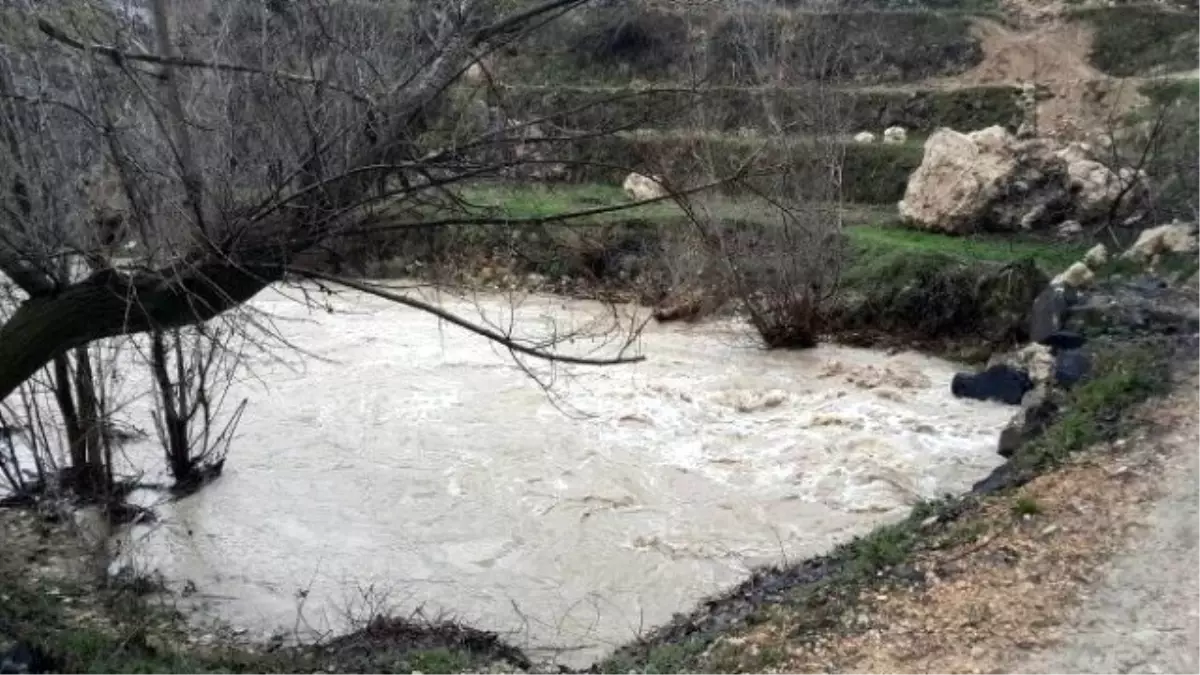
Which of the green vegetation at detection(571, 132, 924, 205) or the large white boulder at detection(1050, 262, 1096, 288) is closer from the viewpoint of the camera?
the large white boulder at detection(1050, 262, 1096, 288)

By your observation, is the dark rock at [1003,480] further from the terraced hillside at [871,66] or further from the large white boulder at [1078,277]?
the terraced hillside at [871,66]

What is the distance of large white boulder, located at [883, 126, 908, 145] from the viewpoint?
874 inches

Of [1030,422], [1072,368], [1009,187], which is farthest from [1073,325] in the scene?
[1009,187]

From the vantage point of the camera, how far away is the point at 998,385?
36.6 feet

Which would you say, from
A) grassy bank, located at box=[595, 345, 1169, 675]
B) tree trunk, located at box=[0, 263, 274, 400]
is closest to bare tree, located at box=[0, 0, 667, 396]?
tree trunk, located at box=[0, 263, 274, 400]

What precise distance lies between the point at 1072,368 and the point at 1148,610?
414 cm

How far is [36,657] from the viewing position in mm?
5273

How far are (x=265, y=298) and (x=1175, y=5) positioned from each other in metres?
20.1

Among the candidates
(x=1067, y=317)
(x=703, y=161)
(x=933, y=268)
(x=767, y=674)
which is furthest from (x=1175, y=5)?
(x=767, y=674)

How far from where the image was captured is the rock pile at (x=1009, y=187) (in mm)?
16250

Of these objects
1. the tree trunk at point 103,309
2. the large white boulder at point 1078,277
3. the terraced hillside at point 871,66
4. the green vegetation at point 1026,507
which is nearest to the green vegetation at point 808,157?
the terraced hillside at point 871,66

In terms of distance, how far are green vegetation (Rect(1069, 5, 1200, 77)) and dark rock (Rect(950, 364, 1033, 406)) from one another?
1381 cm

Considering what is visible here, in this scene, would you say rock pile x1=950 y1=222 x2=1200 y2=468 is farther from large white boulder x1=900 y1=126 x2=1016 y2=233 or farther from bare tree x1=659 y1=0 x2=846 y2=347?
large white boulder x1=900 y1=126 x2=1016 y2=233

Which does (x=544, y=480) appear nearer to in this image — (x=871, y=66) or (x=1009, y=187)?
(x=1009, y=187)
